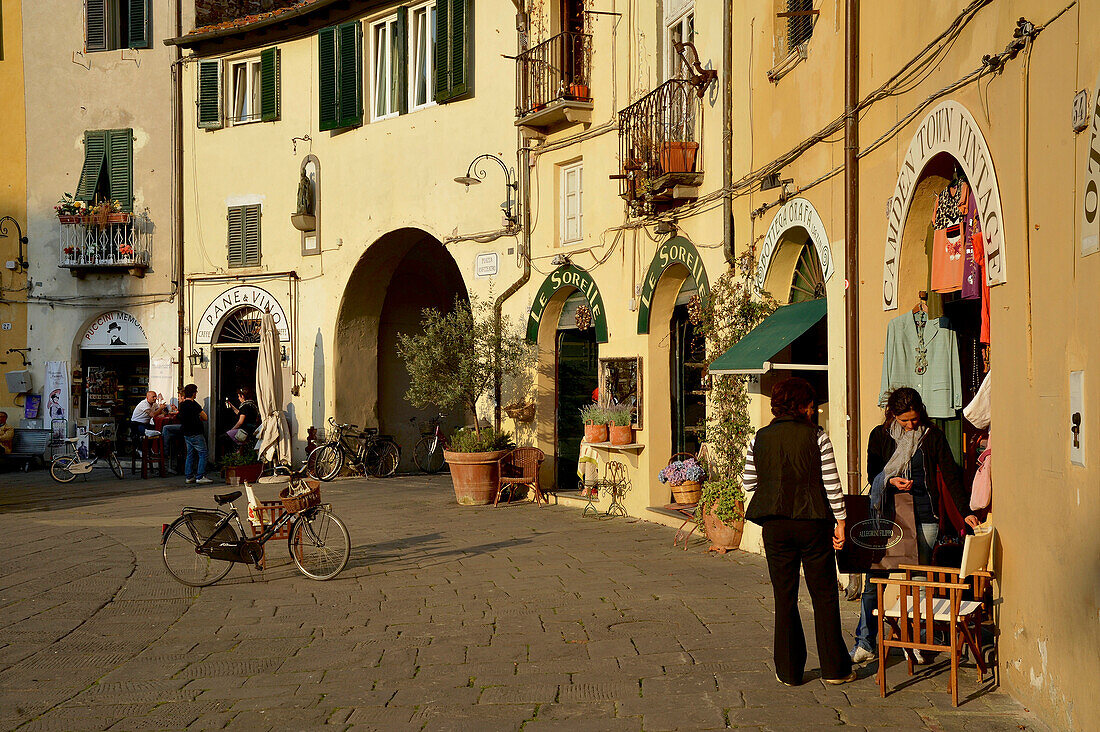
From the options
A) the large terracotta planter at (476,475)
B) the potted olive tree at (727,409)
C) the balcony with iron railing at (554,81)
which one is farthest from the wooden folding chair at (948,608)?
the balcony with iron railing at (554,81)

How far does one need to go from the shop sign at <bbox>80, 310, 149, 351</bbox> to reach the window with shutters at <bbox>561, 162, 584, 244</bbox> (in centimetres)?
1053

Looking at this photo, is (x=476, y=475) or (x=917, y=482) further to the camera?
(x=476, y=475)

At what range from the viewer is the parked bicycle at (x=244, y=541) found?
9117 mm

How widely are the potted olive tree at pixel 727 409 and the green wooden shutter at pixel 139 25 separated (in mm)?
15426

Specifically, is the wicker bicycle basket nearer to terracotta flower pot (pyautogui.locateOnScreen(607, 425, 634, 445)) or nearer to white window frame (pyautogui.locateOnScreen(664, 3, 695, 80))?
terracotta flower pot (pyautogui.locateOnScreen(607, 425, 634, 445))

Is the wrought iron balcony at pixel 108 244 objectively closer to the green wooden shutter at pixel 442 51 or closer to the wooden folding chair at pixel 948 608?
the green wooden shutter at pixel 442 51

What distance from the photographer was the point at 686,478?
39.2ft

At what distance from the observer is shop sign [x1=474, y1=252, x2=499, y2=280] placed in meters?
17.0

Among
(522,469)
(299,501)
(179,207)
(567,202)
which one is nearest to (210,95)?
(179,207)

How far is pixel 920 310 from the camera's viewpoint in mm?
7523

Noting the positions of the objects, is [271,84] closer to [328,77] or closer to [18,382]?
[328,77]

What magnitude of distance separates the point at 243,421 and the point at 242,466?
120cm

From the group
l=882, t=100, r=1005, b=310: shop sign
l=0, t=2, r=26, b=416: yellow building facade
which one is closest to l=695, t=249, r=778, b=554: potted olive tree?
l=882, t=100, r=1005, b=310: shop sign

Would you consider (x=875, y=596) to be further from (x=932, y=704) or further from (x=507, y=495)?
(x=507, y=495)
